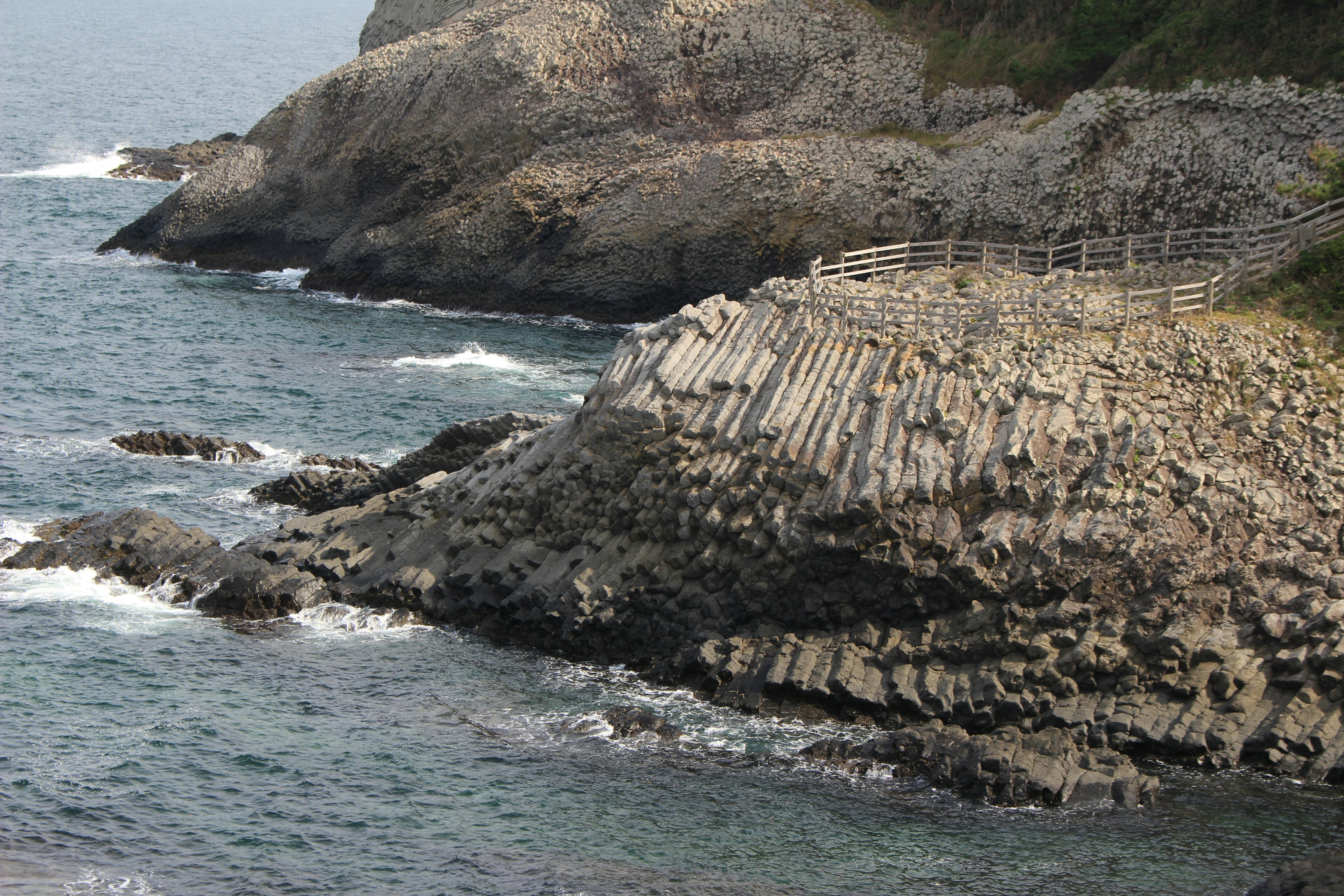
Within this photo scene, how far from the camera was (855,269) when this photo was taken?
58406mm

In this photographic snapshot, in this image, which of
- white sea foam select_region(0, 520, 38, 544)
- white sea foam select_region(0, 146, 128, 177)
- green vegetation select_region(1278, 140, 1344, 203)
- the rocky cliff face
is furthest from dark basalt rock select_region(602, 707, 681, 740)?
white sea foam select_region(0, 146, 128, 177)

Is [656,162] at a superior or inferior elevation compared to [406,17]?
inferior

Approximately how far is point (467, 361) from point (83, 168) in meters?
66.1

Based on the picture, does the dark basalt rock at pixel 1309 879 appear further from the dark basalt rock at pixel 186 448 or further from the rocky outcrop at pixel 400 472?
the dark basalt rock at pixel 186 448

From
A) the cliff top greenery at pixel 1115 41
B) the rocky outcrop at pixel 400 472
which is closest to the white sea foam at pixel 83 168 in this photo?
the cliff top greenery at pixel 1115 41

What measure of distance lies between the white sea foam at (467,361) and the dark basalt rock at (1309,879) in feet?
140

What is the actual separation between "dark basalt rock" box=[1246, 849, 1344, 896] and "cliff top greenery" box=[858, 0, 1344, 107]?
38.3 m

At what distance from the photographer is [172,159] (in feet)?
380

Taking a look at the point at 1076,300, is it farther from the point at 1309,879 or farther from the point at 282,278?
the point at 282,278

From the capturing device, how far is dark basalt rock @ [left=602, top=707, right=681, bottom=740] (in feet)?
98.4

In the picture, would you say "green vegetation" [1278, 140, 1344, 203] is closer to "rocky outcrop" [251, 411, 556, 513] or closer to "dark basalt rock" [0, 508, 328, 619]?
"rocky outcrop" [251, 411, 556, 513]

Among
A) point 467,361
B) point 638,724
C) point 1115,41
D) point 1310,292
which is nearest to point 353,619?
point 638,724

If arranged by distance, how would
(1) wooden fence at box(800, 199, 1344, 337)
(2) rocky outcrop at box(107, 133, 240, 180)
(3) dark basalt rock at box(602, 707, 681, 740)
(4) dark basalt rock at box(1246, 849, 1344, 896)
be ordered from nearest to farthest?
(4) dark basalt rock at box(1246, 849, 1344, 896) < (3) dark basalt rock at box(602, 707, 681, 740) < (1) wooden fence at box(800, 199, 1344, 337) < (2) rocky outcrop at box(107, 133, 240, 180)

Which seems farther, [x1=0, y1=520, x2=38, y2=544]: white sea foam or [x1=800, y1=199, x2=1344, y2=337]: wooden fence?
[x1=0, y1=520, x2=38, y2=544]: white sea foam
